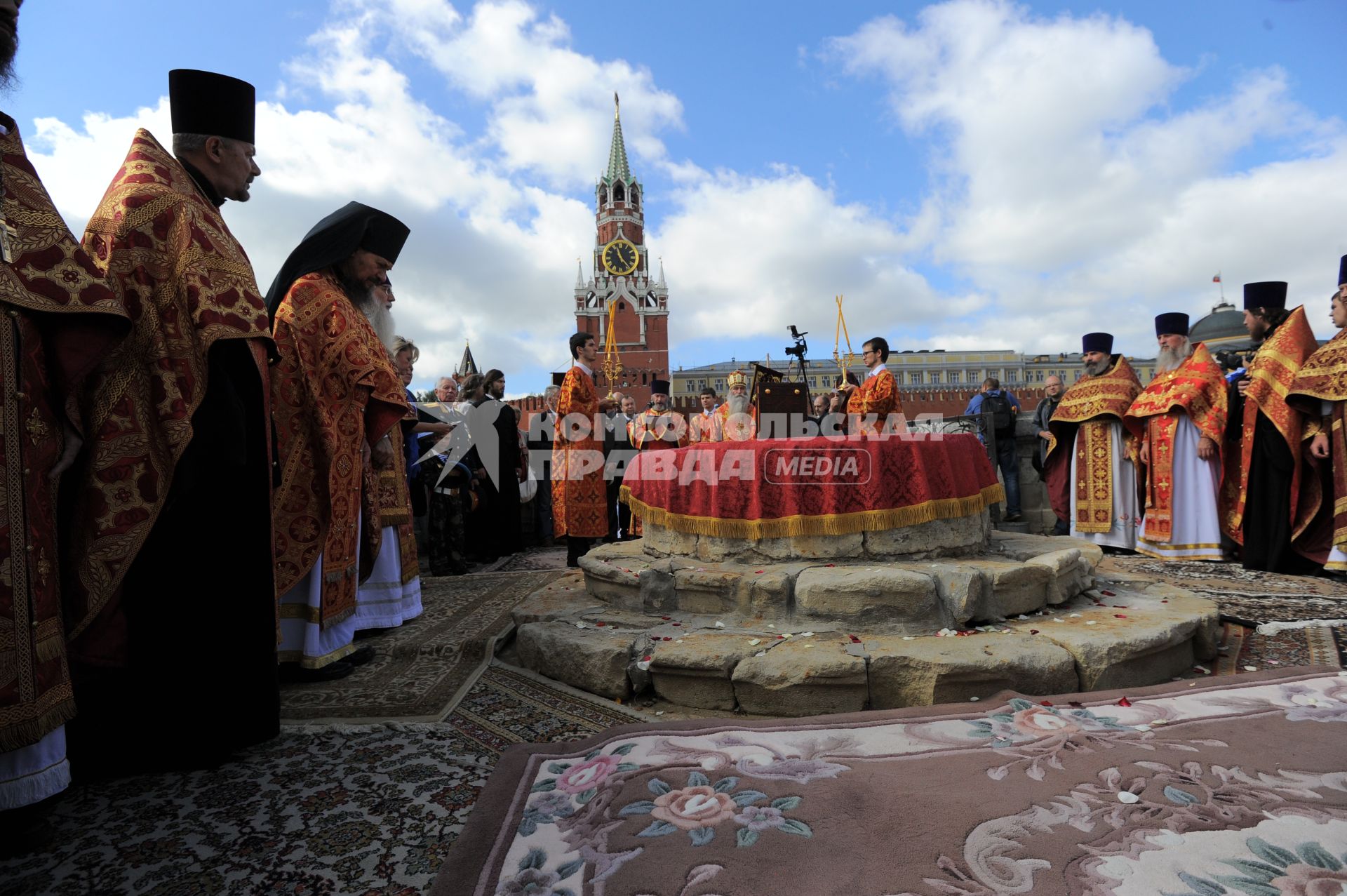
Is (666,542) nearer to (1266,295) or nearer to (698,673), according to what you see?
(698,673)

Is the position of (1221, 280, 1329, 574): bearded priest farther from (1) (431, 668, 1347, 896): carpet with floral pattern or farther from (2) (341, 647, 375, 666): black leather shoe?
(2) (341, 647, 375, 666): black leather shoe

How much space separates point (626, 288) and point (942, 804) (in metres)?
61.4

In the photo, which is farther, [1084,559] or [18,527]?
[1084,559]

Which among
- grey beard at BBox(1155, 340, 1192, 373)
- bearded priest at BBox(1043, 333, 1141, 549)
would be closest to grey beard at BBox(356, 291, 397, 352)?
bearded priest at BBox(1043, 333, 1141, 549)

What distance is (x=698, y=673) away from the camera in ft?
9.30

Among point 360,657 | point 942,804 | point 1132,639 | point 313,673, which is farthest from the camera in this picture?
point 360,657

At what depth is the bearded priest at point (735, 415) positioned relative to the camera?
749 centimetres

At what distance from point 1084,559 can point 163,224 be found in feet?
15.5

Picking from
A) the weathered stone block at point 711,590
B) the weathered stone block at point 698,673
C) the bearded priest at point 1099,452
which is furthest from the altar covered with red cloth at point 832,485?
the bearded priest at point 1099,452

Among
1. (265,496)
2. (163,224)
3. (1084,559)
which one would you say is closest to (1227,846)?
(1084,559)

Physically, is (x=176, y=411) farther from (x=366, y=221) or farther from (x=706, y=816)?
(x=706, y=816)

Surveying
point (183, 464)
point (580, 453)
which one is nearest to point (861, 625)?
point (183, 464)

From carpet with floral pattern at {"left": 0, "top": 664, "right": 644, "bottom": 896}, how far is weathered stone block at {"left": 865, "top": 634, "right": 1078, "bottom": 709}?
115 centimetres

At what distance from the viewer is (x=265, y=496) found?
7.45 feet
